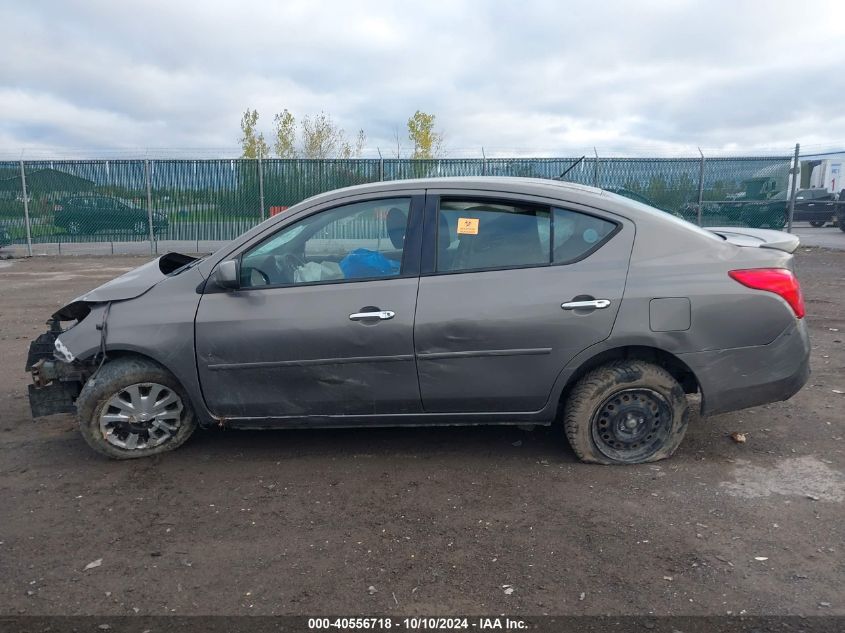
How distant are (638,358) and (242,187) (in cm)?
1447

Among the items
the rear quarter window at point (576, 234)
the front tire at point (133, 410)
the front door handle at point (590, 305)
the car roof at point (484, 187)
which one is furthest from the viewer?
the front tire at point (133, 410)

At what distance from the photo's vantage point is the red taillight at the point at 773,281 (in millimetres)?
3871

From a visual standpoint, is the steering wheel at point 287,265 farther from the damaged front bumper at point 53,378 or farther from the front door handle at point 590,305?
the front door handle at point 590,305

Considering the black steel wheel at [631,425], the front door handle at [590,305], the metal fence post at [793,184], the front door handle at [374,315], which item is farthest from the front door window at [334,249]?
the metal fence post at [793,184]

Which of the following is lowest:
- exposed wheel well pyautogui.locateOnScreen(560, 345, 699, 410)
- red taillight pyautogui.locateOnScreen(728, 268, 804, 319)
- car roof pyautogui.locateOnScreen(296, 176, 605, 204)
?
exposed wheel well pyautogui.locateOnScreen(560, 345, 699, 410)

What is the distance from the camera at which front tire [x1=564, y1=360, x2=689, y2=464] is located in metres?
3.97

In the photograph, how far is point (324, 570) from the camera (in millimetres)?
3131

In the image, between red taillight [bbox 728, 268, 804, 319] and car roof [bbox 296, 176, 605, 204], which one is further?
car roof [bbox 296, 176, 605, 204]

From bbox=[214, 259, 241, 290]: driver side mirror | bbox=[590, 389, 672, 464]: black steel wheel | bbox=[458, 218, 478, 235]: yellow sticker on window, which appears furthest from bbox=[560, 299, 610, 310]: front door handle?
bbox=[214, 259, 241, 290]: driver side mirror

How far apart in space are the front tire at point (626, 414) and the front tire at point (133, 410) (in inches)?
94.3

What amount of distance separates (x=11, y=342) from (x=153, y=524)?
519cm

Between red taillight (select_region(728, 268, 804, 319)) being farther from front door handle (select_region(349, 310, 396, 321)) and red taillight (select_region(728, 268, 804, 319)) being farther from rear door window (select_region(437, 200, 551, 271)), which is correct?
front door handle (select_region(349, 310, 396, 321))

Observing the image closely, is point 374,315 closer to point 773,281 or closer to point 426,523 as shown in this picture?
point 426,523

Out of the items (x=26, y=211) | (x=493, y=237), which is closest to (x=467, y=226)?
(x=493, y=237)
